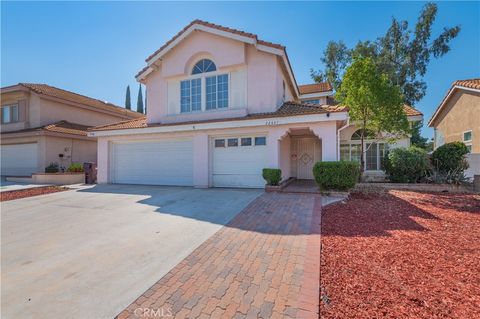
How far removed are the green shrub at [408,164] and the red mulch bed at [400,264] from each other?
16.6 ft

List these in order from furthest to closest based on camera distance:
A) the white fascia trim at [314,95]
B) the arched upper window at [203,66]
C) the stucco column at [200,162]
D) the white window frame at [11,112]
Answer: the white window frame at [11,112]
the white fascia trim at [314,95]
the arched upper window at [203,66]
the stucco column at [200,162]

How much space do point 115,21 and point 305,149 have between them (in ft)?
40.7

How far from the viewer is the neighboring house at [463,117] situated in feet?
50.1

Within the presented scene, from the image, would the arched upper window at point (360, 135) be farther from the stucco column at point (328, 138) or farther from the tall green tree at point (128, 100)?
the tall green tree at point (128, 100)

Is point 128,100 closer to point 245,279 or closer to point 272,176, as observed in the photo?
point 272,176

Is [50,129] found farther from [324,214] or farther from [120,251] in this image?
[324,214]

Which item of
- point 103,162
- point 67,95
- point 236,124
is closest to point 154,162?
point 103,162

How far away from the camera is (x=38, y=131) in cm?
1709

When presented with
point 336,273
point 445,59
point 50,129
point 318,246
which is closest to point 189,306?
point 336,273

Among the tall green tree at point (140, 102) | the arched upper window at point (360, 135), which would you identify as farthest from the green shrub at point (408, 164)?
the tall green tree at point (140, 102)

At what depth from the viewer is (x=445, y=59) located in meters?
25.0

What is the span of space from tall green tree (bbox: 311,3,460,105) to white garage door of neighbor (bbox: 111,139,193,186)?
21.5 metres

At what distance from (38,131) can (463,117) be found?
32224 mm

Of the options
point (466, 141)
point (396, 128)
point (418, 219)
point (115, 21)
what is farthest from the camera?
point (466, 141)
